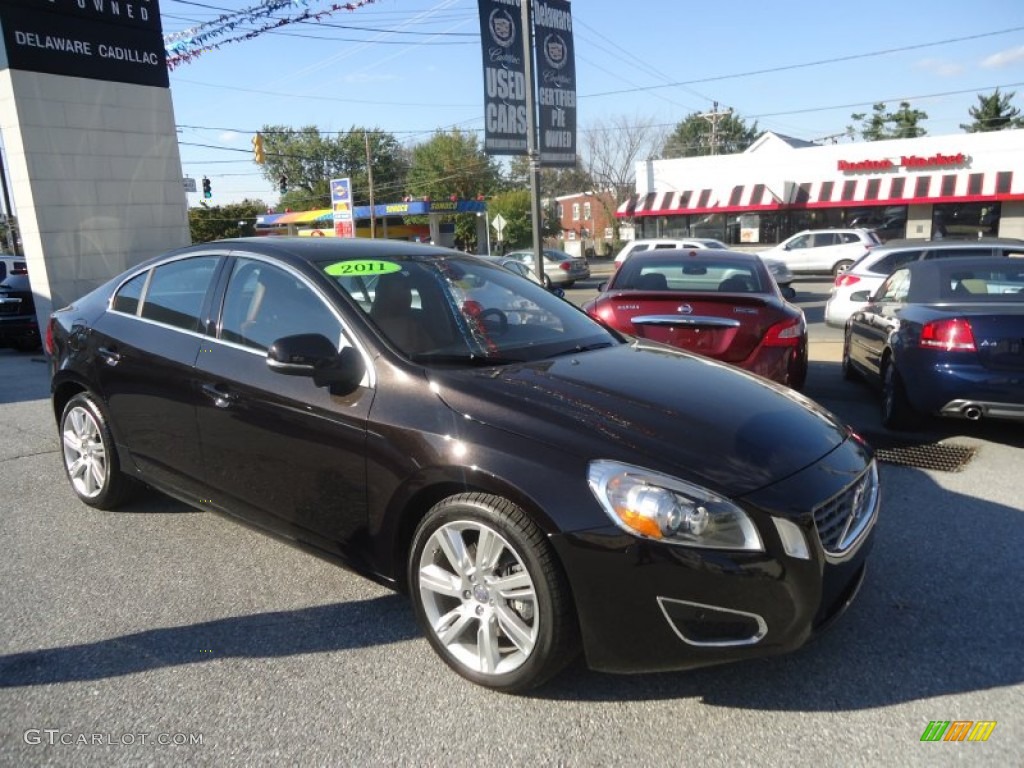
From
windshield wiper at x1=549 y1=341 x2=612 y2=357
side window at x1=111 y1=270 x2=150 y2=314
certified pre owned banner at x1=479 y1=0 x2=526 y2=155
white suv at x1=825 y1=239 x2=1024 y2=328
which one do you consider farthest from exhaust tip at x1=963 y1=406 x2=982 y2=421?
certified pre owned banner at x1=479 y1=0 x2=526 y2=155

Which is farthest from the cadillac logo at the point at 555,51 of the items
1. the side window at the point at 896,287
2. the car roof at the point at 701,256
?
the side window at the point at 896,287

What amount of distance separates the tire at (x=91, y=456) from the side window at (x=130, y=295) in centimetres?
56

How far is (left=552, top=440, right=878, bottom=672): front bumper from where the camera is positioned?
2.38m

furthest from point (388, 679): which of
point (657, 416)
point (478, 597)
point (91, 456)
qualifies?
point (91, 456)

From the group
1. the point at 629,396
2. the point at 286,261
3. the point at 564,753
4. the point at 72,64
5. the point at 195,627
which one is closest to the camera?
the point at 564,753

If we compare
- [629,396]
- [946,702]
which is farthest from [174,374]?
[946,702]

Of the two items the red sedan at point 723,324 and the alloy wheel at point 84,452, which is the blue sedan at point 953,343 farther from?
the alloy wheel at point 84,452

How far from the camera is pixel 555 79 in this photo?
14727 mm

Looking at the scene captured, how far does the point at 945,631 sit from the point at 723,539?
133cm

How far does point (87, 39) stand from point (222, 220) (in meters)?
54.0

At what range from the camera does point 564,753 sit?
7.87 feet

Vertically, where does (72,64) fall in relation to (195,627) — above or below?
above

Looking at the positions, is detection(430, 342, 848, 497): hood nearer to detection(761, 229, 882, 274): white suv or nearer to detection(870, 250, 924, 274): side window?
detection(870, 250, 924, 274): side window

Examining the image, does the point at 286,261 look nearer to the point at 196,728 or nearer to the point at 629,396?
the point at 629,396
